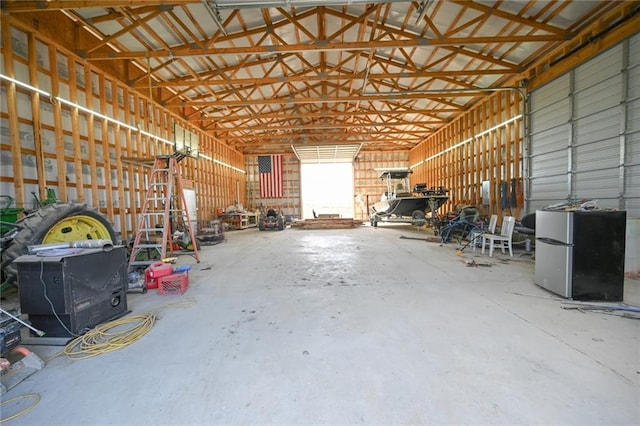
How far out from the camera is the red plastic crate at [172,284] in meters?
3.98

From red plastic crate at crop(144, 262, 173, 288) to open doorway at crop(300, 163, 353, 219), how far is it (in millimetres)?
16019

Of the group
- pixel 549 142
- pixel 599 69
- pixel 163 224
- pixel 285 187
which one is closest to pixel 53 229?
pixel 163 224

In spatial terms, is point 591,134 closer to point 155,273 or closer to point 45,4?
point 155,273

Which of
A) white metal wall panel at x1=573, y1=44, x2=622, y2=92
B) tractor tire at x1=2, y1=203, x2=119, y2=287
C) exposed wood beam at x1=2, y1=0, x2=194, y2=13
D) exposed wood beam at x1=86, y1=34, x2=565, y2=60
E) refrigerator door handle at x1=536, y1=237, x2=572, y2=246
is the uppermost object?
exposed wood beam at x1=86, y1=34, x2=565, y2=60

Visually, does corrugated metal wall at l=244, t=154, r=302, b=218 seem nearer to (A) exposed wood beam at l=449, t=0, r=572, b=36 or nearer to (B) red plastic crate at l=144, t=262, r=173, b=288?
(A) exposed wood beam at l=449, t=0, r=572, b=36

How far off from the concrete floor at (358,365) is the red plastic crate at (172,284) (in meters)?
0.17

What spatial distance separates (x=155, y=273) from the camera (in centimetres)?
410

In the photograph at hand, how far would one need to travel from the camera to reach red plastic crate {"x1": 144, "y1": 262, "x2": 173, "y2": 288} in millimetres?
4105

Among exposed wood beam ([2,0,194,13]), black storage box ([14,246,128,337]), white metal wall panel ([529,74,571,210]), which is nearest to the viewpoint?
black storage box ([14,246,128,337])

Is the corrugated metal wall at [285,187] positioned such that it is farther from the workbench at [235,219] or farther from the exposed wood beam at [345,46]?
the exposed wood beam at [345,46]

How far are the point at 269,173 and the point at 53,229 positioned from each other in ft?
53.8

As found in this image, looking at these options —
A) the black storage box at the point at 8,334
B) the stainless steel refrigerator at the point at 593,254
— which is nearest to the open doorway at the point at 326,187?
the stainless steel refrigerator at the point at 593,254

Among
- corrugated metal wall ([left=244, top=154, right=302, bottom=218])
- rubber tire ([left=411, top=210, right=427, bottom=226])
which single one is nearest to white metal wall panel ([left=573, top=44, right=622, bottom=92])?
rubber tire ([left=411, top=210, right=427, bottom=226])

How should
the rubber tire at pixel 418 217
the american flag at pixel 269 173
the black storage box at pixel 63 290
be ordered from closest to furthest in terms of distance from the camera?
the black storage box at pixel 63 290, the rubber tire at pixel 418 217, the american flag at pixel 269 173
